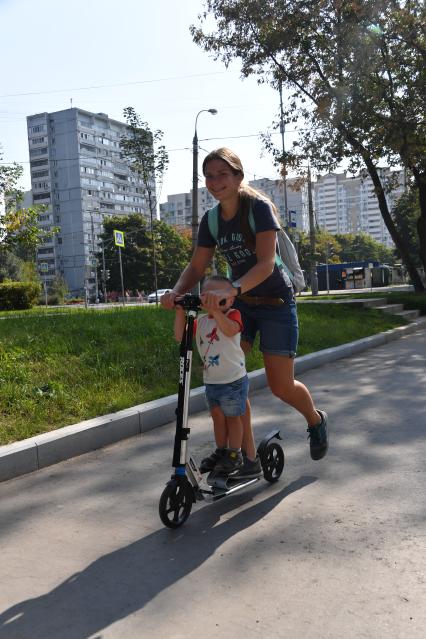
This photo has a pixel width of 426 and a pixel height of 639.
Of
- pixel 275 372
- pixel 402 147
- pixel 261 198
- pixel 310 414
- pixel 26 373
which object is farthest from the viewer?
pixel 402 147

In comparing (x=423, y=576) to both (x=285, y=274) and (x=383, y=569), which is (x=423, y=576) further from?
(x=285, y=274)

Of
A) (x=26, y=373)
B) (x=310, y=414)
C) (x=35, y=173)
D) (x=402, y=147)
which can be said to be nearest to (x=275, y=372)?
(x=310, y=414)

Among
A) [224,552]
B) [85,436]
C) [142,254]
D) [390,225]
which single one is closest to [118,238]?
[390,225]

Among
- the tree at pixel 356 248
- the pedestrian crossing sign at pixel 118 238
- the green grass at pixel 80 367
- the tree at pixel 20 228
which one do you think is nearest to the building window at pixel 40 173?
the tree at pixel 356 248

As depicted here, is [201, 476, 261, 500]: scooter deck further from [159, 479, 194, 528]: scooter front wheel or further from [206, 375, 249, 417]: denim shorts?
[206, 375, 249, 417]: denim shorts

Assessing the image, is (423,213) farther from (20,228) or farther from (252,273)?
(252,273)

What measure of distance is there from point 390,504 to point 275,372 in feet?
2.98

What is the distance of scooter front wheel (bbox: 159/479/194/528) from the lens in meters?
2.89

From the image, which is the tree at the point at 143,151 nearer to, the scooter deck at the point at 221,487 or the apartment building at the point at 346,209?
the scooter deck at the point at 221,487

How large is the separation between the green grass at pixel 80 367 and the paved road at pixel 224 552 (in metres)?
0.65

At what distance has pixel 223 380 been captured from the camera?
3.19m

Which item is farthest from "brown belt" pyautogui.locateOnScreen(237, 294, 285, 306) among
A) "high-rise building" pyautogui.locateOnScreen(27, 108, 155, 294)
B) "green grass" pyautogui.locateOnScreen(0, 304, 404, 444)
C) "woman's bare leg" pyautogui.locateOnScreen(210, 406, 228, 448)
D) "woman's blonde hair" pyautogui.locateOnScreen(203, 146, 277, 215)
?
"high-rise building" pyautogui.locateOnScreen(27, 108, 155, 294)

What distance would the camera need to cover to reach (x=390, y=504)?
3.22 m

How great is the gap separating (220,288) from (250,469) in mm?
1084
